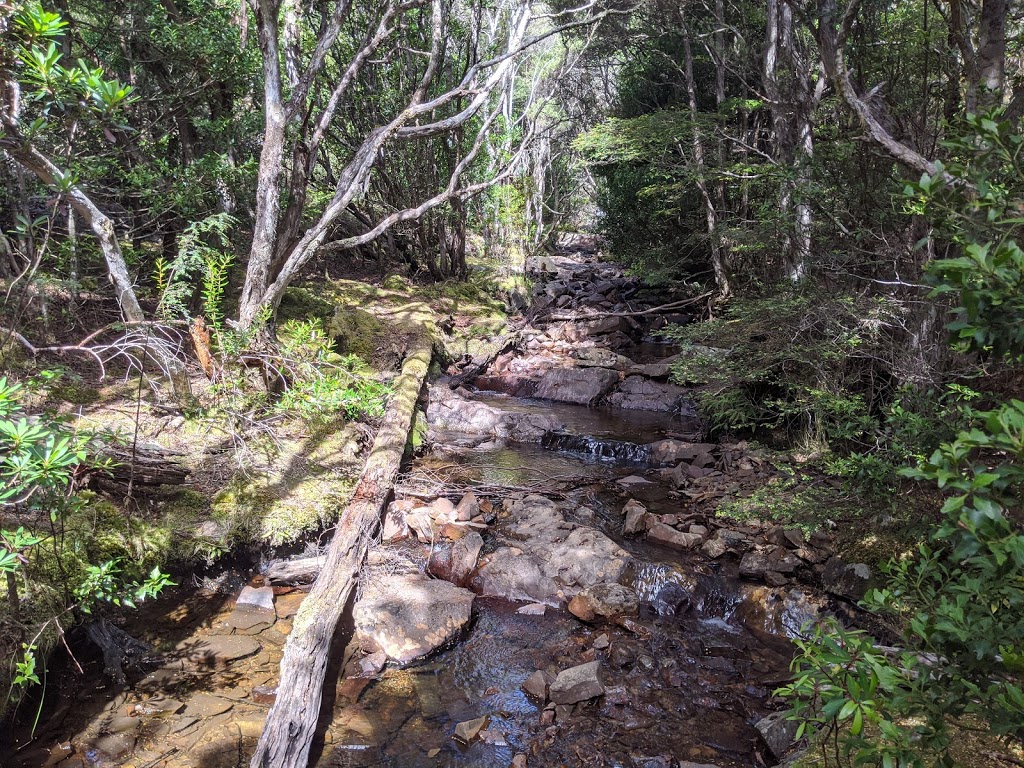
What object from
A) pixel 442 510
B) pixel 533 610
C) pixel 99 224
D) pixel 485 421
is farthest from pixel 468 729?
pixel 485 421

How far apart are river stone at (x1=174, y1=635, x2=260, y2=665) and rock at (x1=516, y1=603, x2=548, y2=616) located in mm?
2257

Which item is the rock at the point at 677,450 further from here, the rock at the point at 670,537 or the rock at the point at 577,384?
the rock at the point at 577,384

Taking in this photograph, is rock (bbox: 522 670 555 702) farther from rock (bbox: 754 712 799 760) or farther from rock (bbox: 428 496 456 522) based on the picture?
rock (bbox: 428 496 456 522)

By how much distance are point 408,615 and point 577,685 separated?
1.52m

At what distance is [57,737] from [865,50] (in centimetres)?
852

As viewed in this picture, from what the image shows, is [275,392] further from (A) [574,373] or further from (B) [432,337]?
(A) [574,373]

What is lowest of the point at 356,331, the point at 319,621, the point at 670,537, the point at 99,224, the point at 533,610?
the point at 533,610

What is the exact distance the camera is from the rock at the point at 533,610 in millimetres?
5262

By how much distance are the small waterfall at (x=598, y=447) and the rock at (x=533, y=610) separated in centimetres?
385

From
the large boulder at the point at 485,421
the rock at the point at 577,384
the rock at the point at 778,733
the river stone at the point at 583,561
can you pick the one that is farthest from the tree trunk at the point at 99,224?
the rock at the point at 577,384

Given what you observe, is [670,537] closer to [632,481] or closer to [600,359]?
[632,481]

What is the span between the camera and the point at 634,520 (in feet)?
21.4

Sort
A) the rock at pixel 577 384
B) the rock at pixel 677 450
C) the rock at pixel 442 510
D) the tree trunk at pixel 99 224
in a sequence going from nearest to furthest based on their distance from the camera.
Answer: the tree trunk at pixel 99 224 → the rock at pixel 442 510 → the rock at pixel 677 450 → the rock at pixel 577 384

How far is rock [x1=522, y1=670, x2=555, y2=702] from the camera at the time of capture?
13.7 feet
